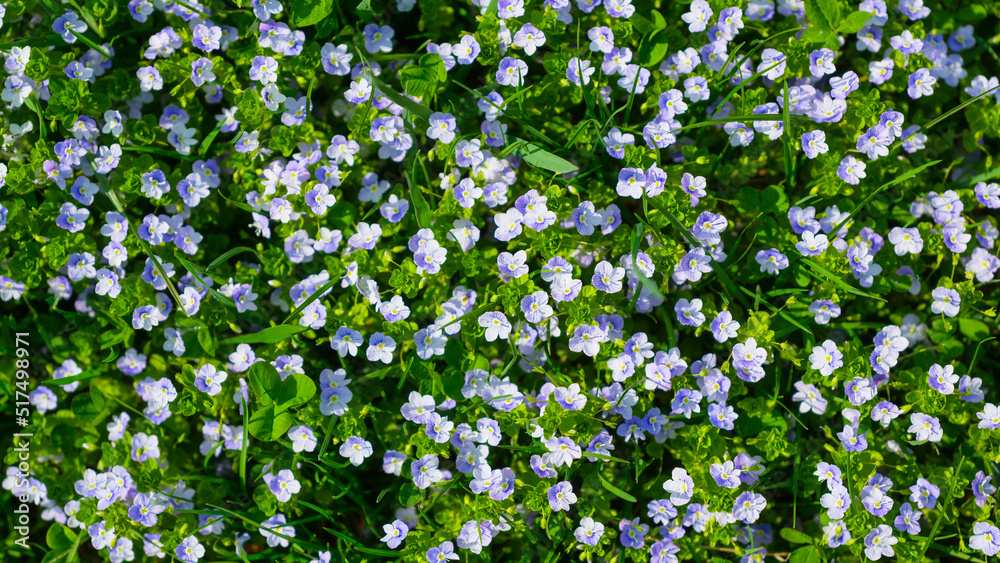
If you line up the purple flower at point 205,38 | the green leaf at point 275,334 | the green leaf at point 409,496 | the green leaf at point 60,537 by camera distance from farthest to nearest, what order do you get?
the green leaf at point 60,537, the purple flower at point 205,38, the green leaf at point 409,496, the green leaf at point 275,334

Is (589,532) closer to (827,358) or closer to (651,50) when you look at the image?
(827,358)

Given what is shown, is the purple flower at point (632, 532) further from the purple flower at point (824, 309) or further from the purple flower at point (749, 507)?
the purple flower at point (824, 309)

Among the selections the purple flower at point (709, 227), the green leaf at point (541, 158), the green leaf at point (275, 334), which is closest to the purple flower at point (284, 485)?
the green leaf at point (275, 334)

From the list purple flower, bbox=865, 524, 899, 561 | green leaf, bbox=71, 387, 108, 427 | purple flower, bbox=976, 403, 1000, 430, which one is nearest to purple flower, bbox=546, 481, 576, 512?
purple flower, bbox=865, 524, 899, 561

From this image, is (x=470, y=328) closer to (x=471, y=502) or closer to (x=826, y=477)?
(x=471, y=502)

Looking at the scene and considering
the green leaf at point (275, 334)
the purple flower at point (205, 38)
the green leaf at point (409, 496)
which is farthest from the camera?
the purple flower at point (205, 38)

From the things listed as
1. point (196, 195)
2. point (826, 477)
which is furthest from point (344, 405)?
point (826, 477)
